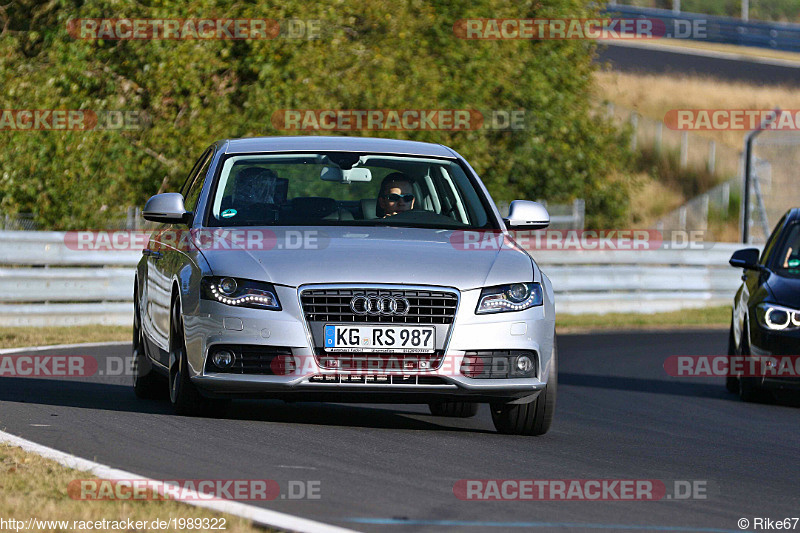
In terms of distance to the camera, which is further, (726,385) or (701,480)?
(726,385)

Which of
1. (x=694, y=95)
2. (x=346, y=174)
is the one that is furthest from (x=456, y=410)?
(x=694, y=95)

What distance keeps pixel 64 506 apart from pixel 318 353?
2.59 meters

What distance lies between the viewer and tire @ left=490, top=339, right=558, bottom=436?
8.93 m

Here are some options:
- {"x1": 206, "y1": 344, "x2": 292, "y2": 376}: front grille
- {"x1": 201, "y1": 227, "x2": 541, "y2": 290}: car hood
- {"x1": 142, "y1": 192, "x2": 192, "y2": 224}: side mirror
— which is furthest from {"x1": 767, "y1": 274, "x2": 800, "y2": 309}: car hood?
{"x1": 206, "y1": 344, "x2": 292, "y2": 376}: front grille

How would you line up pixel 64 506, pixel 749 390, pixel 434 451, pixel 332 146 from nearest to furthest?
pixel 64 506, pixel 434 451, pixel 332 146, pixel 749 390

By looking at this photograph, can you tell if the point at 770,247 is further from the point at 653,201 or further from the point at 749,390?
the point at 653,201

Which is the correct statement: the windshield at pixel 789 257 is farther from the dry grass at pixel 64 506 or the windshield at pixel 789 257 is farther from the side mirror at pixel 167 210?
the dry grass at pixel 64 506

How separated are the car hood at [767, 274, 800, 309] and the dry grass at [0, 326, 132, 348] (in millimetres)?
7071

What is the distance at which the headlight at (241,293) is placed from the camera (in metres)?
8.37

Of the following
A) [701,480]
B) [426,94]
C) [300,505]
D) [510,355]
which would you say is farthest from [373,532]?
[426,94]

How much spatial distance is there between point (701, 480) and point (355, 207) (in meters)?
2.97

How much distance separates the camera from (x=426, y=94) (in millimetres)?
28781

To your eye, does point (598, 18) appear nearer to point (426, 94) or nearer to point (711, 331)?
point (426, 94)

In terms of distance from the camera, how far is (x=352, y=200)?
968cm
